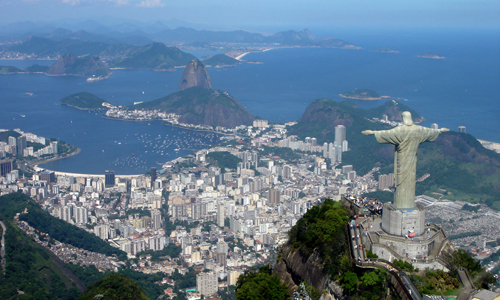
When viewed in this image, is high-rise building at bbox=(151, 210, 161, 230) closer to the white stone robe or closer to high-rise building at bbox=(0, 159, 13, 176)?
high-rise building at bbox=(0, 159, 13, 176)

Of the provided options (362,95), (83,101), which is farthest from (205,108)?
(362,95)

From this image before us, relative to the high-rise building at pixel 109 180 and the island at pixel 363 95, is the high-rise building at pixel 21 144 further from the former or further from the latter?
the island at pixel 363 95

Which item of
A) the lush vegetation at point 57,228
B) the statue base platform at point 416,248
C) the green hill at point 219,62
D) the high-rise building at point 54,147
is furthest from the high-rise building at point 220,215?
the green hill at point 219,62

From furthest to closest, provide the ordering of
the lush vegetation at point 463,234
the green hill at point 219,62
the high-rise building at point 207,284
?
the green hill at point 219,62
the lush vegetation at point 463,234
the high-rise building at point 207,284

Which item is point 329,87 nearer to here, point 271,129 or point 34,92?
point 271,129

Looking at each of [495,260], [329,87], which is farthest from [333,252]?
[329,87]
